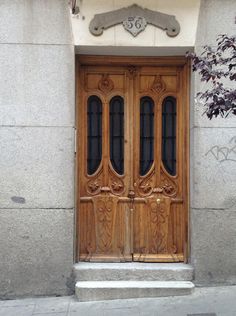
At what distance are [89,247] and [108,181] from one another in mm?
946

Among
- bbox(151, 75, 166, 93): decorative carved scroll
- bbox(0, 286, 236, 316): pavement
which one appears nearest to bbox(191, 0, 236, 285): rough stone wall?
bbox(0, 286, 236, 316): pavement

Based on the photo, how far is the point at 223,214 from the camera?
7.39 m

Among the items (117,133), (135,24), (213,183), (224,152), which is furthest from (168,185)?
(135,24)

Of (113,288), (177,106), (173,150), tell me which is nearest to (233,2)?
(177,106)

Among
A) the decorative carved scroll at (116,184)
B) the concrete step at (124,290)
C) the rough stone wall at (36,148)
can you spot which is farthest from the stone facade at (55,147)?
the decorative carved scroll at (116,184)

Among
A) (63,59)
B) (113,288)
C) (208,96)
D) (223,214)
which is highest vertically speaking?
(63,59)

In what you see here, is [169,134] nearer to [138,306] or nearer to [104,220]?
[104,220]

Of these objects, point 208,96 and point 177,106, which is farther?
point 177,106

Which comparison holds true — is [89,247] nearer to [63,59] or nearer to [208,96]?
[63,59]

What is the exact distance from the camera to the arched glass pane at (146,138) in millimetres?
7785

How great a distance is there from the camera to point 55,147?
24.1 feet

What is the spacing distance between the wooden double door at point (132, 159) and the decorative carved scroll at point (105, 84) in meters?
0.01

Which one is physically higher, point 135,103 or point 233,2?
point 233,2

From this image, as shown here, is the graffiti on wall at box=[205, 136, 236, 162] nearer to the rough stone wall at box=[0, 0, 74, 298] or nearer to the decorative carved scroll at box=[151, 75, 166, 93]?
the decorative carved scroll at box=[151, 75, 166, 93]
